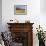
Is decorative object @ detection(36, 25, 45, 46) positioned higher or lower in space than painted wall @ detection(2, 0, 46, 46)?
lower

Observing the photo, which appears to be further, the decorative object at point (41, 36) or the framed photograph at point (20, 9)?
the framed photograph at point (20, 9)

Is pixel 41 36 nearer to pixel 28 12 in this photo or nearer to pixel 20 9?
pixel 28 12

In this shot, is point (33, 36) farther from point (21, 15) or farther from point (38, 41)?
point (21, 15)

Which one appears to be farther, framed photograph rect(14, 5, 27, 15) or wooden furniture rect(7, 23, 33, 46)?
framed photograph rect(14, 5, 27, 15)

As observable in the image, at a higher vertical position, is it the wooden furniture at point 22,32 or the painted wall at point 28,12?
the painted wall at point 28,12

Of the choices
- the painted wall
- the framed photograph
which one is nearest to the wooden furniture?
the painted wall

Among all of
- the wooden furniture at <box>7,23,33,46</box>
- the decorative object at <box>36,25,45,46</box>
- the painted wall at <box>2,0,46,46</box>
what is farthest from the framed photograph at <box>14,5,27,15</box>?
the decorative object at <box>36,25,45,46</box>

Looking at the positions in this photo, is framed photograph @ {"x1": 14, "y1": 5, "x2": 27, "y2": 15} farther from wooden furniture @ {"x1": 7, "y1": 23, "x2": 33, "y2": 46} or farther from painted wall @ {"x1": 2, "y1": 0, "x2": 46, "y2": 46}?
wooden furniture @ {"x1": 7, "y1": 23, "x2": 33, "y2": 46}

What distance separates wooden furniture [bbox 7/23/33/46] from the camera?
5777 mm

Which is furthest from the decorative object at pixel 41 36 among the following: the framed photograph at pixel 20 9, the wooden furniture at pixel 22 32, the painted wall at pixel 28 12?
the framed photograph at pixel 20 9

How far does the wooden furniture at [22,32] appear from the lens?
5777 mm

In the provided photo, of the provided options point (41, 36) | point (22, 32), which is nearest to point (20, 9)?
point (22, 32)

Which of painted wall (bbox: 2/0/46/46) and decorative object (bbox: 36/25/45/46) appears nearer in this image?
decorative object (bbox: 36/25/45/46)

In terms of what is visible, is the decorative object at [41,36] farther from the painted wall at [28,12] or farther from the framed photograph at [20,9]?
the framed photograph at [20,9]
